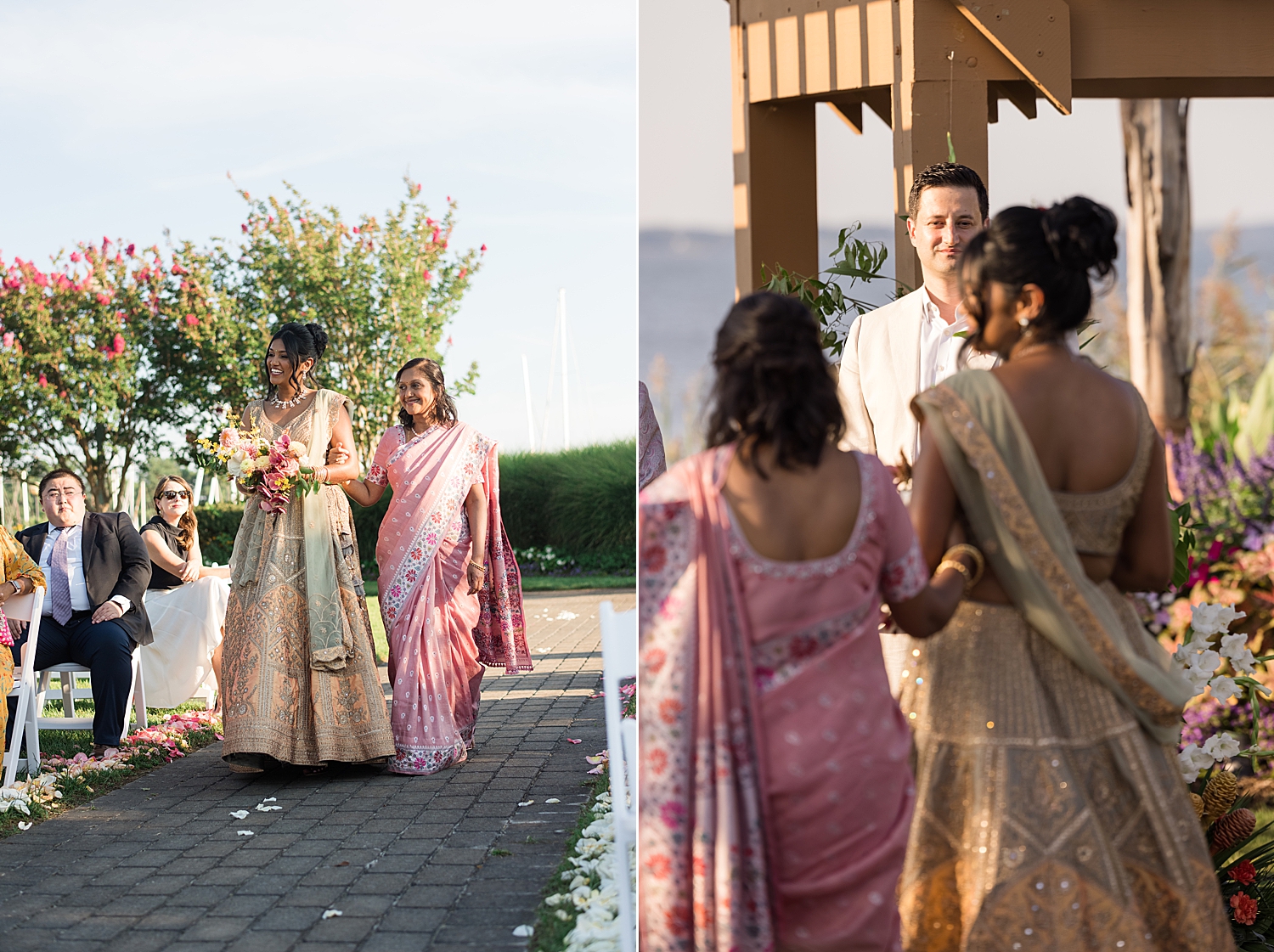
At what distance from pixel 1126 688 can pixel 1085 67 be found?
259 centimetres

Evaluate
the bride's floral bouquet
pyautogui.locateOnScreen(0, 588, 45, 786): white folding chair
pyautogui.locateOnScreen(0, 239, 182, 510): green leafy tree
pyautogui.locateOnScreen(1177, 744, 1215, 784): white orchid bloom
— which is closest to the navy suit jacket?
pyautogui.locateOnScreen(0, 588, 45, 786): white folding chair

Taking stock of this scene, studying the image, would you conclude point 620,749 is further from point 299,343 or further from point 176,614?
point 176,614

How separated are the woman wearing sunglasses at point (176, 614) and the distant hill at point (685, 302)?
353 cm

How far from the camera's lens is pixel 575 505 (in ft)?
55.3

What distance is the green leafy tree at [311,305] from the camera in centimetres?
1409

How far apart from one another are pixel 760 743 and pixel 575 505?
1477 centimetres

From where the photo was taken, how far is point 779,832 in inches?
84.4

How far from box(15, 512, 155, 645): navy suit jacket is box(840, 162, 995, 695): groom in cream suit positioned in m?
4.51

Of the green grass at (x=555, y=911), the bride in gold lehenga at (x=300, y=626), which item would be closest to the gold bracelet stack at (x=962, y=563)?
the green grass at (x=555, y=911)

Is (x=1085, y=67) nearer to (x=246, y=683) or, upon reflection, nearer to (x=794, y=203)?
(x=794, y=203)

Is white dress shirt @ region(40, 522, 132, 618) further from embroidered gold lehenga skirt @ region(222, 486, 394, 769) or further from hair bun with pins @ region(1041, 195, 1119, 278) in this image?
hair bun with pins @ region(1041, 195, 1119, 278)

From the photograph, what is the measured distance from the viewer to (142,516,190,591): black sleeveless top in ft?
24.4

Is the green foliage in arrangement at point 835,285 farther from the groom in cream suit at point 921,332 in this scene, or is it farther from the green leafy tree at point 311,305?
the green leafy tree at point 311,305

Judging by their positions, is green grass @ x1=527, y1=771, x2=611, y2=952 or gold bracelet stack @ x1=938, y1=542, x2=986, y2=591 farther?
green grass @ x1=527, y1=771, x2=611, y2=952
